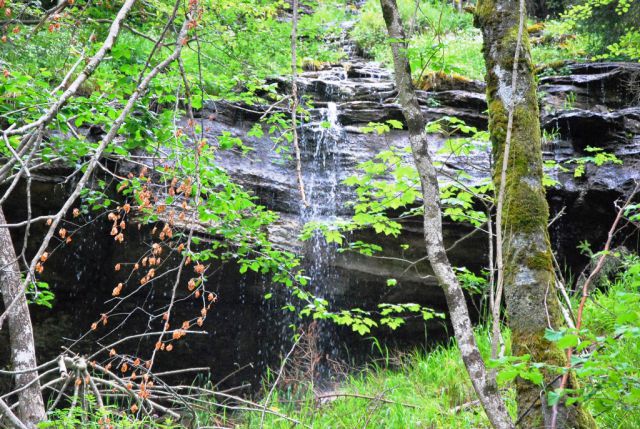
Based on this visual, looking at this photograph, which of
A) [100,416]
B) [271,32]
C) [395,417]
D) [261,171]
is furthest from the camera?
[271,32]

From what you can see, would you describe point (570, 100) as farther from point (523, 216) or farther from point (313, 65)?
point (523, 216)

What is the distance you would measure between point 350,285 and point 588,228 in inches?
143

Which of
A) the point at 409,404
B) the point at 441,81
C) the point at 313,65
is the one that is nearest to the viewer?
the point at 409,404

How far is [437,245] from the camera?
9.12 ft

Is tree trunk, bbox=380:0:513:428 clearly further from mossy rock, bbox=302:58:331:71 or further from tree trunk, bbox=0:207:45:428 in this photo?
mossy rock, bbox=302:58:331:71

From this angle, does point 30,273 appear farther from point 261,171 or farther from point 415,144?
point 261,171

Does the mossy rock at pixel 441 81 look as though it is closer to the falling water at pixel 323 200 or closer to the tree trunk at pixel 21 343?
the falling water at pixel 323 200

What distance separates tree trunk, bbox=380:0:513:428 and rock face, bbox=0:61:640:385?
452cm

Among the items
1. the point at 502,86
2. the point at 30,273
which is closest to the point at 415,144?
the point at 502,86

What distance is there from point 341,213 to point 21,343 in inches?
186

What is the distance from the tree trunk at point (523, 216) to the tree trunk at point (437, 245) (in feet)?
0.63

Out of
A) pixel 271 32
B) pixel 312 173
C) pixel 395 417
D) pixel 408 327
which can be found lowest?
pixel 408 327

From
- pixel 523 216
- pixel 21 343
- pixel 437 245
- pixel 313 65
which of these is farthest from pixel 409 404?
pixel 313 65

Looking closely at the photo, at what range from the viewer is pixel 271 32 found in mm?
8336
